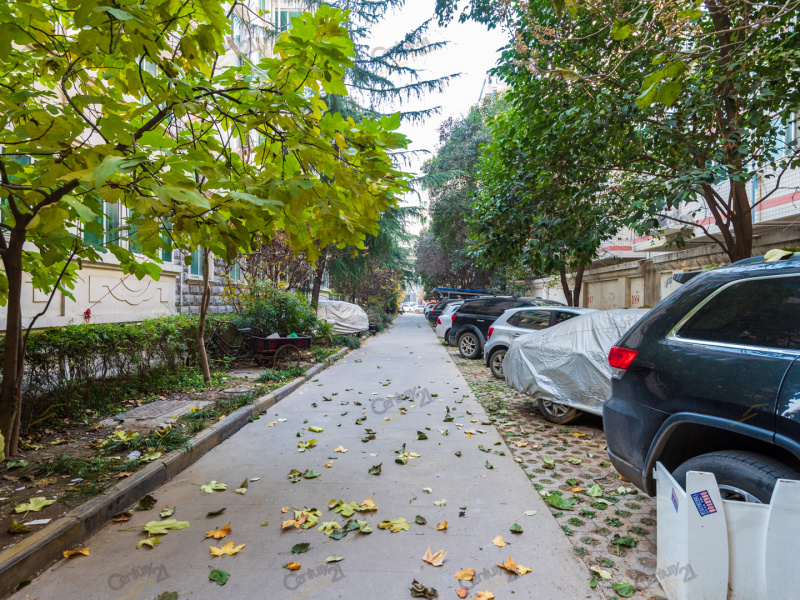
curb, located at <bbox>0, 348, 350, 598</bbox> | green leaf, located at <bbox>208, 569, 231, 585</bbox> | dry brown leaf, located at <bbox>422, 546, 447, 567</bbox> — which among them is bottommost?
dry brown leaf, located at <bbox>422, 546, 447, 567</bbox>

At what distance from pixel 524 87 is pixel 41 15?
8109 mm

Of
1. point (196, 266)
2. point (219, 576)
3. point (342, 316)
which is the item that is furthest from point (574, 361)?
point (342, 316)

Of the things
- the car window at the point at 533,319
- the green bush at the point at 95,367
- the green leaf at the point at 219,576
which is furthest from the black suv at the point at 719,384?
the car window at the point at 533,319

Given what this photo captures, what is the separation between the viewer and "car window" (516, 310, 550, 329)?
927cm

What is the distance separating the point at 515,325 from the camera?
9680 mm

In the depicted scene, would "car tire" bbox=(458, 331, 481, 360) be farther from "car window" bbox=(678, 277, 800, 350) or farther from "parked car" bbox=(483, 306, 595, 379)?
"car window" bbox=(678, 277, 800, 350)

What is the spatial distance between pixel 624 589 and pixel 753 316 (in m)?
1.73

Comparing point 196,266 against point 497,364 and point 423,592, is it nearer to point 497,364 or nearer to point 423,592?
point 497,364

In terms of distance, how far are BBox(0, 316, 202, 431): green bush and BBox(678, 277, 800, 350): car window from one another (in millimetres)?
6180

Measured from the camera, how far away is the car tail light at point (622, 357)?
10.4 ft

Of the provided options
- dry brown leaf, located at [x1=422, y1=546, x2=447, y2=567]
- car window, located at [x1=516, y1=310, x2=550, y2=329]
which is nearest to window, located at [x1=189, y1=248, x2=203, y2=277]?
car window, located at [x1=516, y1=310, x2=550, y2=329]

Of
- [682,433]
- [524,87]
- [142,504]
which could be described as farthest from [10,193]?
[524,87]

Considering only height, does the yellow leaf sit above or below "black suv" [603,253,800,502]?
below

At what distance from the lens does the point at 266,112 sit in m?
3.35
